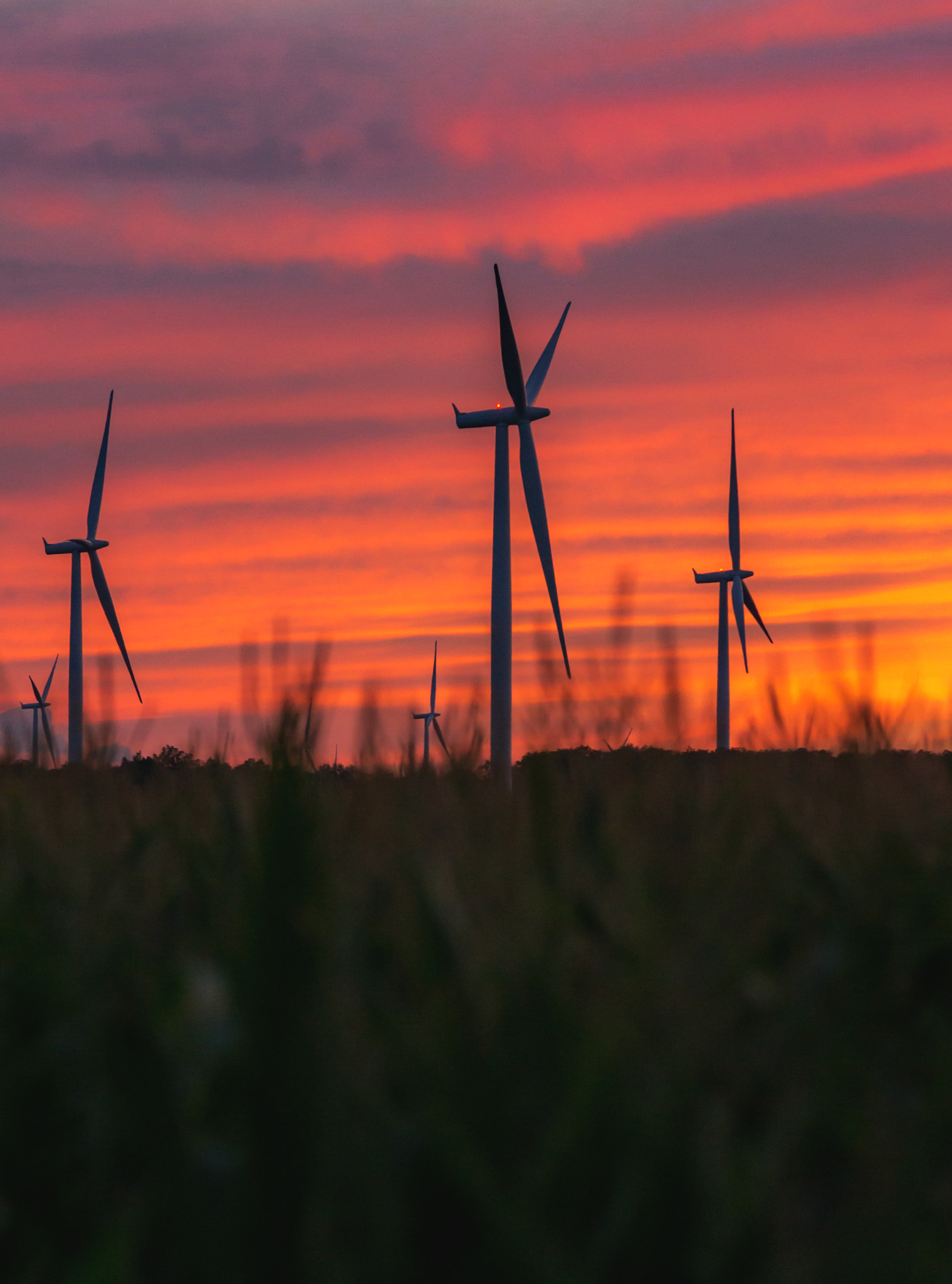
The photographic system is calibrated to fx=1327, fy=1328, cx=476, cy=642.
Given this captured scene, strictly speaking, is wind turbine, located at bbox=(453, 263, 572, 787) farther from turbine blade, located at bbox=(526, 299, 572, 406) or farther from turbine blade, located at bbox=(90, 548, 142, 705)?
turbine blade, located at bbox=(90, 548, 142, 705)

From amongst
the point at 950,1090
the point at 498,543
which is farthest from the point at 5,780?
the point at 498,543

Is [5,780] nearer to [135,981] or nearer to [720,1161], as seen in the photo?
[135,981]

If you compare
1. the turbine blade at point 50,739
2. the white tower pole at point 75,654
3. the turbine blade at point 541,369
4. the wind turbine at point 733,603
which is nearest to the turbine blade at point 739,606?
the wind turbine at point 733,603

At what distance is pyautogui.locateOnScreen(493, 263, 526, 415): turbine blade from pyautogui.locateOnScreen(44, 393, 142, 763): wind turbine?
17.7 metres

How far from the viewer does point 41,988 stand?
445 centimetres

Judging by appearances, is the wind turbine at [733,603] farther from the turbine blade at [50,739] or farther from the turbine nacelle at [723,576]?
the turbine blade at [50,739]

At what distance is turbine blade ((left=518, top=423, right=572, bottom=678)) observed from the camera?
3650cm

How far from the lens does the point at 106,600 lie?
169 ft

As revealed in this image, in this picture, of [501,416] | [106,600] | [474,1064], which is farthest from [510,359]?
[474,1064]

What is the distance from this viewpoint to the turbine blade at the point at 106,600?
1928 inches

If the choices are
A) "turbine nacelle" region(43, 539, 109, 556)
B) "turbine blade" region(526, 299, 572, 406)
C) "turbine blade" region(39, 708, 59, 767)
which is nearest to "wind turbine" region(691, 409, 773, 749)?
"turbine blade" region(526, 299, 572, 406)

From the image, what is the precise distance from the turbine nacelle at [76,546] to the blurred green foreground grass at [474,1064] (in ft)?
170

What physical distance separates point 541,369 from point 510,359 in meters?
3.85

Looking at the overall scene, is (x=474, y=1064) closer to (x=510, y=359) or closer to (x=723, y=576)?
(x=510, y=359)
